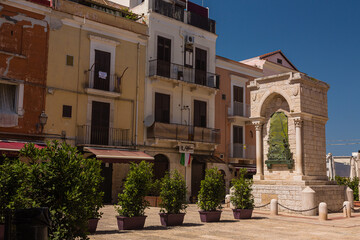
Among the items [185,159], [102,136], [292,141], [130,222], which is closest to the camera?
[130,222]

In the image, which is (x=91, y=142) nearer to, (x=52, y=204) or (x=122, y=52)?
(x=122, y=52)

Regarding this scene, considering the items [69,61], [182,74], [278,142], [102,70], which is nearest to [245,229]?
[278,142]

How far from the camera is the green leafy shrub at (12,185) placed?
7.72 m

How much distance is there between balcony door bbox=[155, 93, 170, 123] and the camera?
2456cm

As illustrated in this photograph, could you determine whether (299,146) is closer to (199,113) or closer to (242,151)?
(199,113)

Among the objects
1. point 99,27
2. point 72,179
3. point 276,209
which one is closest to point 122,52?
point 99,27

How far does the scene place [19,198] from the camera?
7.72 meters

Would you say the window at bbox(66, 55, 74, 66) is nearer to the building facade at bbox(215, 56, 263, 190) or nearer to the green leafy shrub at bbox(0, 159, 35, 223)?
the building facade at bbox(215, 56, 263, 190)

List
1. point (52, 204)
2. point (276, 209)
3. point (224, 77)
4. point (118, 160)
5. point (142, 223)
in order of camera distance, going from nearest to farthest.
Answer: point (52, 204) → point (142, 223) → point (276, 209) → point (118, 160) → point (224, 77)

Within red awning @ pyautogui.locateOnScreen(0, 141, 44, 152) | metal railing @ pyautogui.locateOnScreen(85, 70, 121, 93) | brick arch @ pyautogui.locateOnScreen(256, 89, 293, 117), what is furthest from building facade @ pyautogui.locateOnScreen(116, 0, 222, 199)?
red awning @ pyautogui.locateOnScreen(0, 141, 44, 152)

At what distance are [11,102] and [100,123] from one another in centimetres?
479

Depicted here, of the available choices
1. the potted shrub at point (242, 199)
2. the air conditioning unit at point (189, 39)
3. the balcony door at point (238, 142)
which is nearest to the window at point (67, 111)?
the air conditioning unit at point (189, 39)

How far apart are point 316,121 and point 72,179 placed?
562 inches

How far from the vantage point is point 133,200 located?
11.5 m
